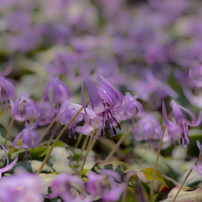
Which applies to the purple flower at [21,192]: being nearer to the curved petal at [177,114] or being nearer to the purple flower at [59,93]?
the curved petal at [177,114]

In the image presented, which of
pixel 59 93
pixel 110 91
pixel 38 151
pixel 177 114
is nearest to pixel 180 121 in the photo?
pixel 177 114

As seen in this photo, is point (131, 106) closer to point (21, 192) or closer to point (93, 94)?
point (93, 94)

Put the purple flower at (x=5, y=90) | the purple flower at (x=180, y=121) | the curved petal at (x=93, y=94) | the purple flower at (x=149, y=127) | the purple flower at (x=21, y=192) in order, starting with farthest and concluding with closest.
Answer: the purple flower at (x=149, y=127)
the purple flower at (x=5, y=90)
the purple flower at (x=180, y=121)
the curved petal at (x=93, y=94)
the purple flower at (x=21, y=192)

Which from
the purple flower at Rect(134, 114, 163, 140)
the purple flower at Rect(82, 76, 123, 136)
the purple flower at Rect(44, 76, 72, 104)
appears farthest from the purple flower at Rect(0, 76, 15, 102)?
the purple flower at Rect(134, 114, 163, 140)

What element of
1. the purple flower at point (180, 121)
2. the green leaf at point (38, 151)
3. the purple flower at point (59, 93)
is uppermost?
the purple flower at point (180, 121)

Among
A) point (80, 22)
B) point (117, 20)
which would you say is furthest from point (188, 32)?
point (80, 22)

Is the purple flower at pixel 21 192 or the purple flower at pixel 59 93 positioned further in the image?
the purple flower at pixel 59 93

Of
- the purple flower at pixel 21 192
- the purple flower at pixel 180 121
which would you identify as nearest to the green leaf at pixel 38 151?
the purple flower at pixel 180 121

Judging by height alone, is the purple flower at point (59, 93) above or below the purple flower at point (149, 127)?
above

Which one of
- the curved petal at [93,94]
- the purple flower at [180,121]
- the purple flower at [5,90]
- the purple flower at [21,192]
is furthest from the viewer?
the purple flower at [5,90]

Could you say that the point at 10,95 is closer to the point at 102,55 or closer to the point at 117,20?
the point at 102,55

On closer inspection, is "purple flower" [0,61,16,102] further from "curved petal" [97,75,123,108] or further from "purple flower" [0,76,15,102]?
"curved petal" [97,75,123,108]
